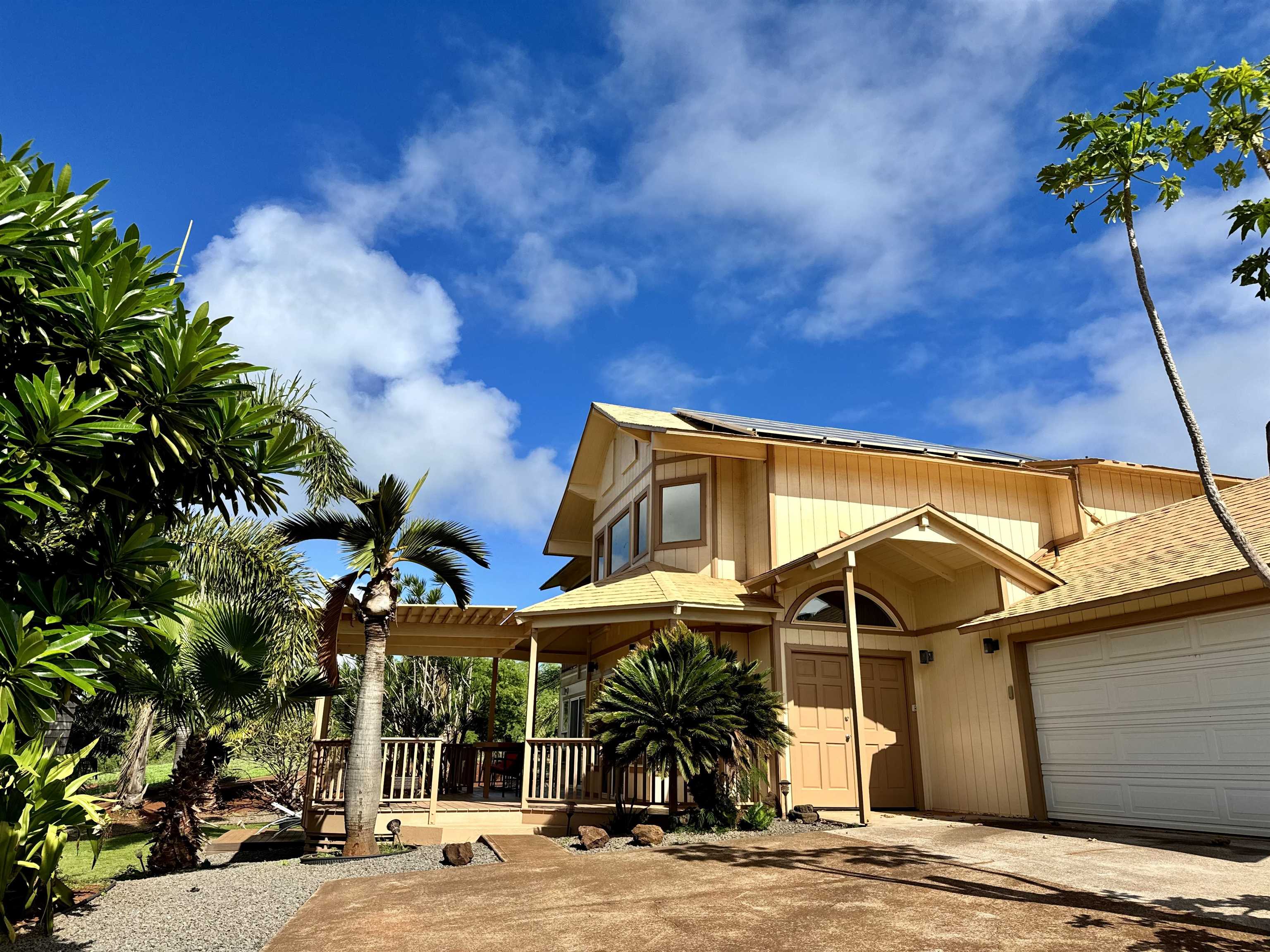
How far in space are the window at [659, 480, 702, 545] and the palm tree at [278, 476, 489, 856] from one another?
402cm

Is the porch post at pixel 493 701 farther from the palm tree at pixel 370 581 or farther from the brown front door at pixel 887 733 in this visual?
the brown front door at pixel 887 733

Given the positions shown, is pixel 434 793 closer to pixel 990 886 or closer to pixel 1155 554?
pixel 990 886

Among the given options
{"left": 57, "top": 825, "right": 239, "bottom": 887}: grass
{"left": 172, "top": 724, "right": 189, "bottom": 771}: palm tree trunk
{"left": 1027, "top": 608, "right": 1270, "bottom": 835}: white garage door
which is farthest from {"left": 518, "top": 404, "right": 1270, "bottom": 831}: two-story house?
{"left": 57, "top": 825, "right": 239, "bottom": 887}: grass

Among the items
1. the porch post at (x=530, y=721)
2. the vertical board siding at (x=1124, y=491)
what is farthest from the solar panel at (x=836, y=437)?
the porch post at (x=530, y=721)

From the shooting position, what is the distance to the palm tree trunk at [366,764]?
936 centimetres

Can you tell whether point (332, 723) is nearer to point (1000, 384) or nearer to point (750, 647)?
point (750, 647)

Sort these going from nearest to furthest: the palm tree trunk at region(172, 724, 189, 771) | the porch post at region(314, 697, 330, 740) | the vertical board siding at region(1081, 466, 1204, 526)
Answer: the palm tree trunk at region(172, 724, 189, 771), the porch post at region(314, 697, 330, 740), the vertical board siding at region(1081, 466, 1204, 526)

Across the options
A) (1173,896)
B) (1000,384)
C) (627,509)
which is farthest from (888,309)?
(1000,384)

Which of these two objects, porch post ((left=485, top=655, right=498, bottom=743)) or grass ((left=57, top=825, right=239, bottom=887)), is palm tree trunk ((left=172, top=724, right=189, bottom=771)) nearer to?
grass ((left=57, top=825, right=239, bottom=887))

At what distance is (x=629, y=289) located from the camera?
721 inches

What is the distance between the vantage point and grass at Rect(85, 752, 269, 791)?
2312 centimetres

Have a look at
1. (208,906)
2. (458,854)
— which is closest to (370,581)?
(458,854)

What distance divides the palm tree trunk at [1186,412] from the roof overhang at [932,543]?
187 inches

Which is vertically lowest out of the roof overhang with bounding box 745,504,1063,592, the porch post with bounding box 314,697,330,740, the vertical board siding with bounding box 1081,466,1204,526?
the porch post with bounding box 314,697,330,740
